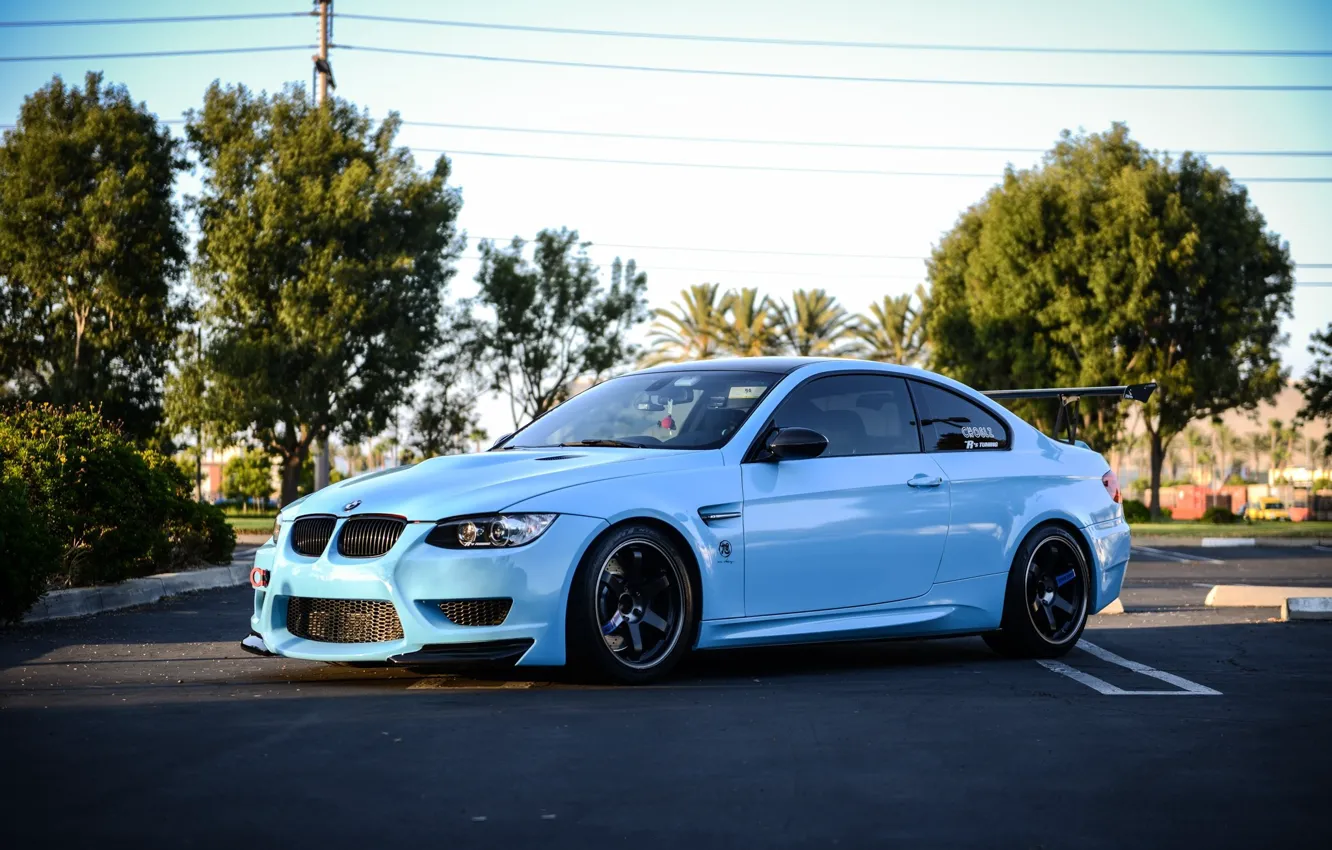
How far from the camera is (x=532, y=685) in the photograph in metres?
7.26

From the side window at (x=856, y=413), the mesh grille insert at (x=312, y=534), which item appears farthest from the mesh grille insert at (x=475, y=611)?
the side window at (x=856, y=413)

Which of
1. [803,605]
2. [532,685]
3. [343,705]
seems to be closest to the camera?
[343,705]

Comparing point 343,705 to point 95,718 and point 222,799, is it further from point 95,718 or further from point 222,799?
point 222,799

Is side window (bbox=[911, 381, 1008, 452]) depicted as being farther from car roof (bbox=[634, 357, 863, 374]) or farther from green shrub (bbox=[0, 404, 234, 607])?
green shrub (bbox=[0, 404, 234, 607])

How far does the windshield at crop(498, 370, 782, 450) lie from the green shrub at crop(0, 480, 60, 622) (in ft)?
11.2

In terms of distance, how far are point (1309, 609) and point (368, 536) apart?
7316 mm

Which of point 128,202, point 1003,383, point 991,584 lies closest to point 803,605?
point 991,584

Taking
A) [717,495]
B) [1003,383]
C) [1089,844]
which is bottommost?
[1089,844]

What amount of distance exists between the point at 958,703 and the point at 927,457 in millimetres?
1994

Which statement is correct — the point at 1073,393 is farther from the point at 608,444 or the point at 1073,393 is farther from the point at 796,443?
the point at 608,444

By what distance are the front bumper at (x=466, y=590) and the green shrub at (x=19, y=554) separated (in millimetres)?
3732

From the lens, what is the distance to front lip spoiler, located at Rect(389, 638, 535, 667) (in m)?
6.87

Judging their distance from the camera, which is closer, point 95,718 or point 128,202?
point 95,718

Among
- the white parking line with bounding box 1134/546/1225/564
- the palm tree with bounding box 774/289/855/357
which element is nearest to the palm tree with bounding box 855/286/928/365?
the palm tree with bounding box 774/289/855/357
